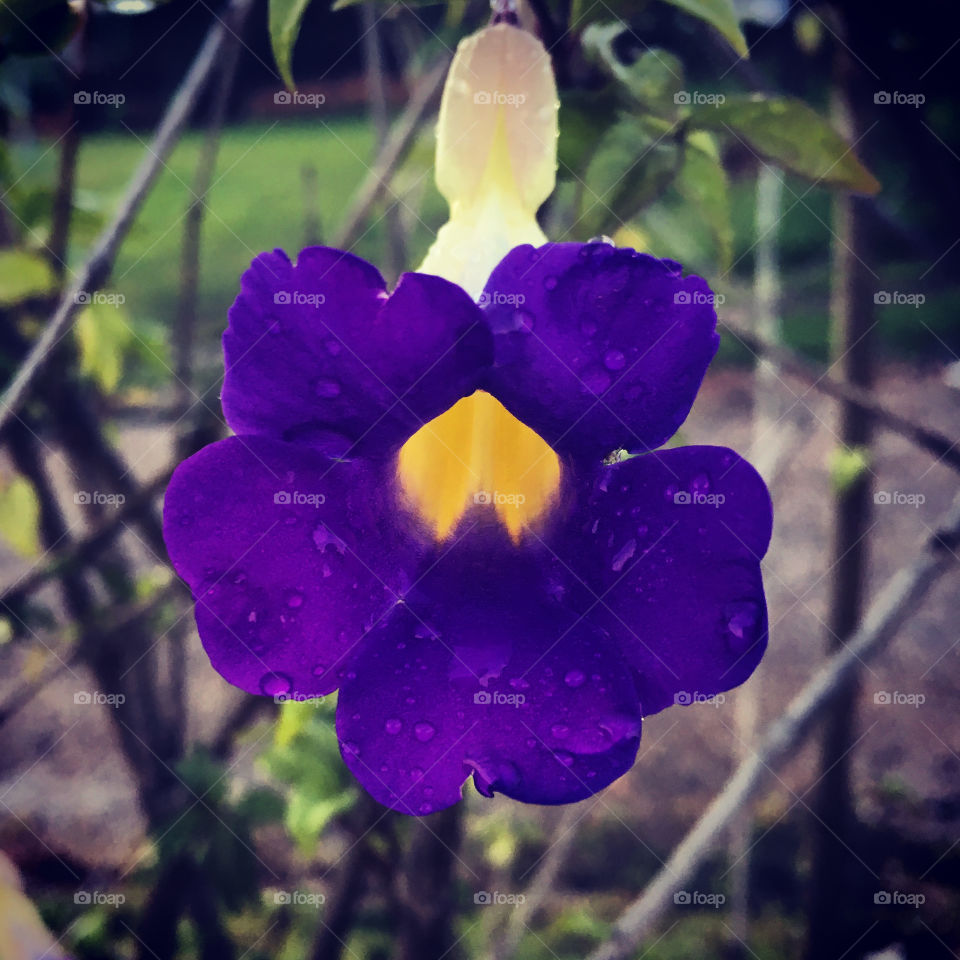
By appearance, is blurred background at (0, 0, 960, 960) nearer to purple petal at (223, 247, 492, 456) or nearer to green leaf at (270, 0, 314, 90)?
green leaf at (270, 0, 314, 90)

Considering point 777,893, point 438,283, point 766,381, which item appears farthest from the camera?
point 777,893

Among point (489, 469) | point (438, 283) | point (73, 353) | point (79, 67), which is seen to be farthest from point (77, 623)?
point (438, 283)

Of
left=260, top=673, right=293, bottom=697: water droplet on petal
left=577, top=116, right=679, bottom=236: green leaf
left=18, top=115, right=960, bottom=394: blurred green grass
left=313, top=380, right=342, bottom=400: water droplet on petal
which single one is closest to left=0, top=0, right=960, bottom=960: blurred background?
left=577, top=116, right=679, bottom=236: green leaf

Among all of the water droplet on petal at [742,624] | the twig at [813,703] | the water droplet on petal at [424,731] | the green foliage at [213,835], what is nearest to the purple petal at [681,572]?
the water droplet on petal at [742,624]

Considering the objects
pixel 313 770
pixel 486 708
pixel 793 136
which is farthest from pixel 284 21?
pixel 313 770

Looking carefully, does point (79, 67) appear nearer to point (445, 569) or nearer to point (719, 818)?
point (445, 569)

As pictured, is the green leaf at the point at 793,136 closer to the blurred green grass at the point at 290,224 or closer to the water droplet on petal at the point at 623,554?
the water droplet on petal at the point at 623,554
